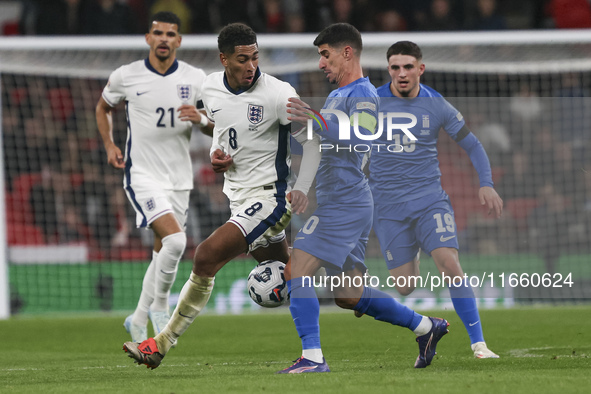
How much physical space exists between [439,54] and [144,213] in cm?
533

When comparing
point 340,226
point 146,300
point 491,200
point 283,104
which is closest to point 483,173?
point 491,200

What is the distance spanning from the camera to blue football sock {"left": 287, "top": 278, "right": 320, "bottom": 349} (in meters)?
5.59

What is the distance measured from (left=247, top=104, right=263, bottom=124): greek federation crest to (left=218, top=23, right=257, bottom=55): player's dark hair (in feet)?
1.20

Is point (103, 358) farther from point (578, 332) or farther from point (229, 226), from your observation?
point (578, 332)

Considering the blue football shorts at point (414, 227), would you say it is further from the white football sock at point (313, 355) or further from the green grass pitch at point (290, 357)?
the white football sock at point (313, 355)

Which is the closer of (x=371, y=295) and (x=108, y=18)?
(x=371, y=295)

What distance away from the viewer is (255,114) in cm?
590

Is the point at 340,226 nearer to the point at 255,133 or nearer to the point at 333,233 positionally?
the point at 333,233

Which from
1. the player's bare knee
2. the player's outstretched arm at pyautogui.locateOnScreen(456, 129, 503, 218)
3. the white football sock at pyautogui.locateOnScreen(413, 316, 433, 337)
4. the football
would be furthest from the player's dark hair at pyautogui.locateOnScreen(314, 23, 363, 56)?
the player's bare knee

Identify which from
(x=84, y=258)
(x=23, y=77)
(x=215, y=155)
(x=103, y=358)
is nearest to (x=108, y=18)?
(x=23, y=77)

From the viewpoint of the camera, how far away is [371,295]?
6008 millimetres

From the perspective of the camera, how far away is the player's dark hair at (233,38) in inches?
228

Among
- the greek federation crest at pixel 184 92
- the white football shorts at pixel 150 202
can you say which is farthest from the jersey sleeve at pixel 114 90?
the white football shorts at pixel 150 202

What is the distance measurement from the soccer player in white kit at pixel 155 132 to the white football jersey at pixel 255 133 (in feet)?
6.32
